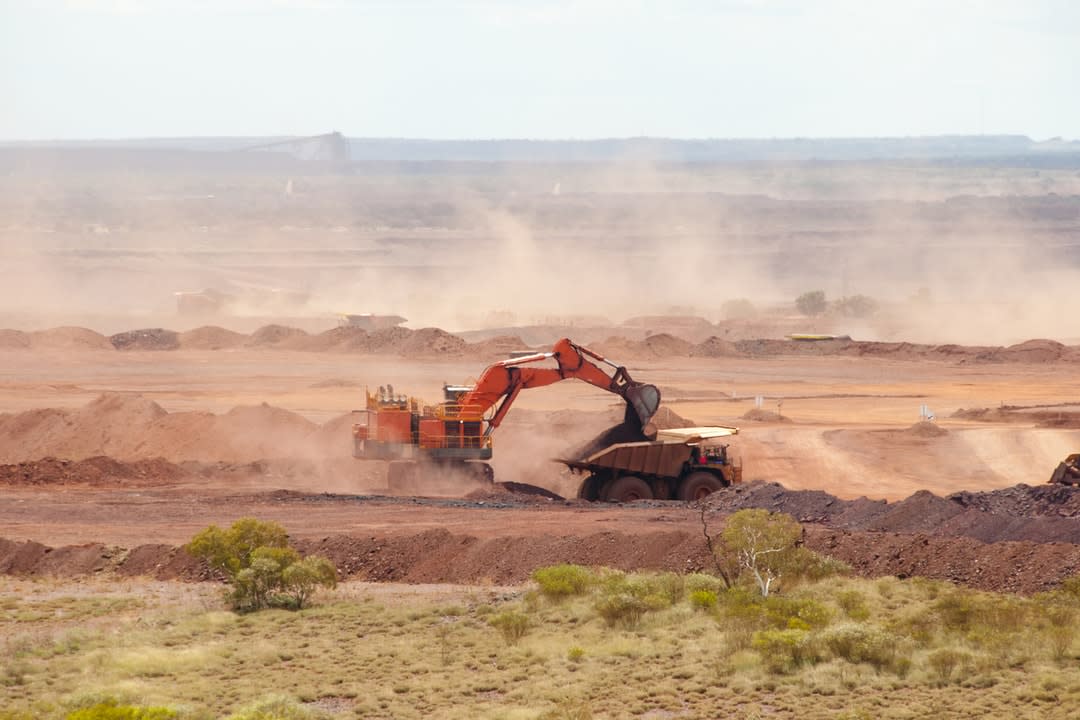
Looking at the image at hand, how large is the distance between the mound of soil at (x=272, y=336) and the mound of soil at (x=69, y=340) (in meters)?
6.51

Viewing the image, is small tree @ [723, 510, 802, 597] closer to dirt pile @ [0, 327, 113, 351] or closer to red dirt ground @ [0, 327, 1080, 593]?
red dirt ground @ [0, 327, 1080, 593]

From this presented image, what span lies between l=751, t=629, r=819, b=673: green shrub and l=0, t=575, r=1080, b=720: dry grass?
28 mm

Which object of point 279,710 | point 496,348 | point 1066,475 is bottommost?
point 279,710

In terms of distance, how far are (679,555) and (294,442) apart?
17625 mm

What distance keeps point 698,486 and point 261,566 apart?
40.8ft

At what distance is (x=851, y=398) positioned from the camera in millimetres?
57656

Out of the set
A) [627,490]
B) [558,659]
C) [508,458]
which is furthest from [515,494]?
[558,659]

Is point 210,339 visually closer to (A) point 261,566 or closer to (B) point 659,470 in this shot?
(B) point 659,470

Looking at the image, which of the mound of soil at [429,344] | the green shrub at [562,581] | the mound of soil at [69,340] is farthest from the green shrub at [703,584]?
the mound of soil at [69,340]

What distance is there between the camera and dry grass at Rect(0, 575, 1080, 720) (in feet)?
62.5

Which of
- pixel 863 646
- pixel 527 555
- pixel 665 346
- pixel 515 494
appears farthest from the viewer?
pixel 665 346

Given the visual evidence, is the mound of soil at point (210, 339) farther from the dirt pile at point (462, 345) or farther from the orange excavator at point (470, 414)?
the orange excavator at point (470, 414)

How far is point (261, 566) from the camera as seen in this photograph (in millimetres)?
24656

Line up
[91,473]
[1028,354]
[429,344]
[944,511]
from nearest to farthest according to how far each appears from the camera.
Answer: [944,511] → [91,473] → [1028,354] → [429,344]
